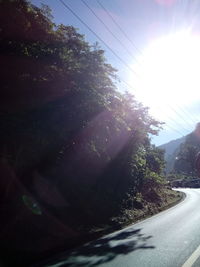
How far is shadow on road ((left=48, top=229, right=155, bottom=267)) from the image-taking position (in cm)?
769

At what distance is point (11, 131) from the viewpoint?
9.15 meters

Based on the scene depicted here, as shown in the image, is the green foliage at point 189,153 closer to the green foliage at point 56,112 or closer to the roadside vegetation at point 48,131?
the green foliage at point 56,112

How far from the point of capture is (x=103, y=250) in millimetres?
8945

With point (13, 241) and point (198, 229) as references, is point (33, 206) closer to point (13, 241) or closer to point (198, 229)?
point (13, 241)

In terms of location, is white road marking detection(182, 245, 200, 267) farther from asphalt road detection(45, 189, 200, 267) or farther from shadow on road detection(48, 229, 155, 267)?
shadow on road detection(48, 229, 155, 267)

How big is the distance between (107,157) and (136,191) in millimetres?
7218

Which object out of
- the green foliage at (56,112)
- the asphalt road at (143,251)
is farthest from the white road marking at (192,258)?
the green foliage at (56,112)

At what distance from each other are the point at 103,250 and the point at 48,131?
3806 mm

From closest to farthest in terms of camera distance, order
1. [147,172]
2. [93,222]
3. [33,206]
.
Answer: [33,206]
[93,222]
[147,172]

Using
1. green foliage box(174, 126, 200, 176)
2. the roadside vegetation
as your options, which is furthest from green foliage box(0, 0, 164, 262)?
green foliage box(174, 126, 200, 176)

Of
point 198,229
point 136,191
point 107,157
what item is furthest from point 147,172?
point 198,229

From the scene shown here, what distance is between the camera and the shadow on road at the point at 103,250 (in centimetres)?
769

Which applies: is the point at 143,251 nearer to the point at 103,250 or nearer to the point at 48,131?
the point at 103,250

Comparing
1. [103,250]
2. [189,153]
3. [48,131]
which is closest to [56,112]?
[48,131]
